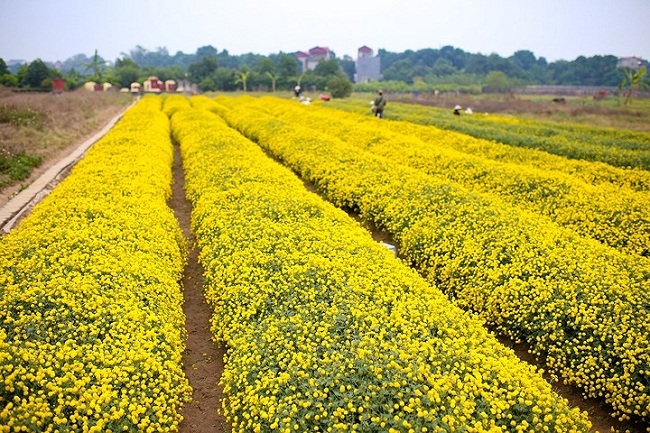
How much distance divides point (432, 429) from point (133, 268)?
4.89 m

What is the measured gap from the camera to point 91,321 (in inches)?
224

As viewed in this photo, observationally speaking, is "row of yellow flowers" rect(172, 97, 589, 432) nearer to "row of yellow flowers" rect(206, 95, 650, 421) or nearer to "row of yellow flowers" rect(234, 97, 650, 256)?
"row of yellow flowers" rect(206, 95, 650, 421)

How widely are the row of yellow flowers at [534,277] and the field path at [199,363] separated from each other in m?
3.98

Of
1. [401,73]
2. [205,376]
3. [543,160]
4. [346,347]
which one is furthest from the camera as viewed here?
[401,73]

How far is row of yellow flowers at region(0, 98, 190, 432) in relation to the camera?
4500 mm

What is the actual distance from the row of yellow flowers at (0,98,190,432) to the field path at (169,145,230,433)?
0.33 meters

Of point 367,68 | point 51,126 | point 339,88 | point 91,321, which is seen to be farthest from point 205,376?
point 367,68

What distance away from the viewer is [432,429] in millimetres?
4117

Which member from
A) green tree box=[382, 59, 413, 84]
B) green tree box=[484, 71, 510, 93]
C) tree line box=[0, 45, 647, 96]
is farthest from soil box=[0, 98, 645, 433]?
green tree box=[382, 59, 413, 84]

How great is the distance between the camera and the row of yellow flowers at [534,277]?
5734mm

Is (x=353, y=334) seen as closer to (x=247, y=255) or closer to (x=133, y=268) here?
(x=247, y=255)

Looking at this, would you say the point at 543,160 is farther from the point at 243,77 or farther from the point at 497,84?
A: the point at 497,84

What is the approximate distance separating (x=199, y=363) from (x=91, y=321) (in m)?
1.74

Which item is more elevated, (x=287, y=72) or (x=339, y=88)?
(x=287, y=72)
